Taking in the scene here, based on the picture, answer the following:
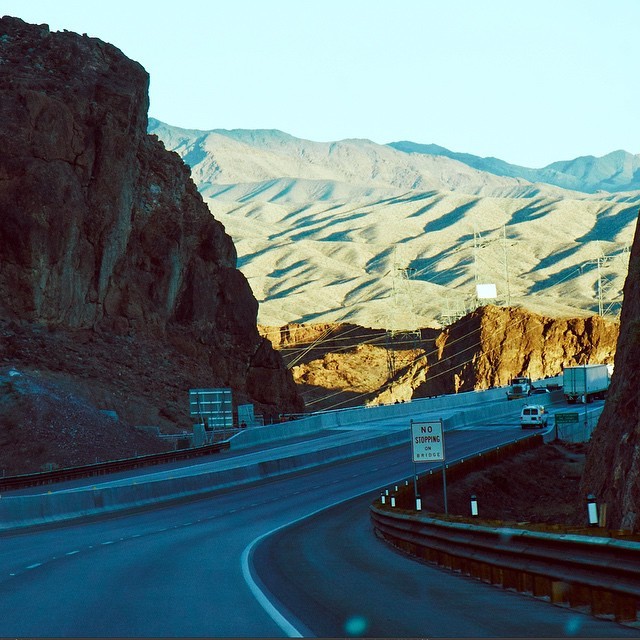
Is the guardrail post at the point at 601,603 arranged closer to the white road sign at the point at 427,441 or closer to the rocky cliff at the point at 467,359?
the white road sign at the point at 427,441

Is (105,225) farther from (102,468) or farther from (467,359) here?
(467,359)

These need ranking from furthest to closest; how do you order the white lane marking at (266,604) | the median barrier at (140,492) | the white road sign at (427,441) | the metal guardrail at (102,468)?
the metal guardrail at (102,468)
the median barrier at (140,492)
the white road sign at (427,441)
the white lane marking at (266,604)

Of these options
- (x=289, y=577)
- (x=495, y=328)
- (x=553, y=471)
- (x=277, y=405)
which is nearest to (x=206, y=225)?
(x=277, y=405)

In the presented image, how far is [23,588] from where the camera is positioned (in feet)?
53.2

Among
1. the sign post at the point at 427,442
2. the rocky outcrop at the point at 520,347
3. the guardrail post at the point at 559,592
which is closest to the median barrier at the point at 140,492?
the sign post at the point at 427,442

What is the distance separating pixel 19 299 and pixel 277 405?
25924 mm

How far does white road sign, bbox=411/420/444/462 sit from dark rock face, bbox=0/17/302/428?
145ft

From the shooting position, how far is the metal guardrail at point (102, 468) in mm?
44750

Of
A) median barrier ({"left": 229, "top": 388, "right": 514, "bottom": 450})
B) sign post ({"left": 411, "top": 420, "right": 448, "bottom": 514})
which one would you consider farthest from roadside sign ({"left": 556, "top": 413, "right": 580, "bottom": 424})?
sign post ({"left": 411, "top": 420, "right": 448, "bottom": 514})

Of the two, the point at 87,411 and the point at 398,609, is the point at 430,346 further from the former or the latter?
the point at 398,609

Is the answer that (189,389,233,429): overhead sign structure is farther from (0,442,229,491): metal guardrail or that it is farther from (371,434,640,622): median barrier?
(371,434,640,622): median barrier

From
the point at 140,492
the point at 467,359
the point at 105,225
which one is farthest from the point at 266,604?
the point at 467,359

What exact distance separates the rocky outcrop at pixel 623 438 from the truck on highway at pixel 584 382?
169 feet

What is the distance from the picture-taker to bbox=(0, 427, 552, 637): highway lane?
12000 millimetres
